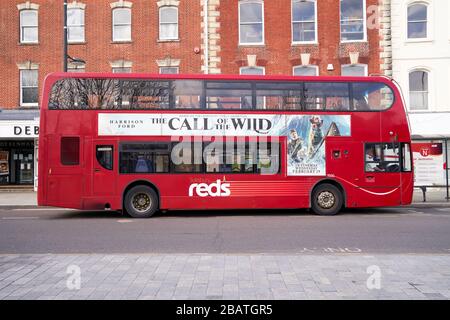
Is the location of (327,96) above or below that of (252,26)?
below

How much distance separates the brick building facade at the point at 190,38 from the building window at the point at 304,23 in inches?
2.0

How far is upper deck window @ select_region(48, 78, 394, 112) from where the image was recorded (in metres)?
13.2

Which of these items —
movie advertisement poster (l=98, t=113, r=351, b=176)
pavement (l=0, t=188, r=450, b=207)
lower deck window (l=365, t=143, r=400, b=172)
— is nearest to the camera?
movie advertisement poster (l=98, t=113, r=351, b=176)

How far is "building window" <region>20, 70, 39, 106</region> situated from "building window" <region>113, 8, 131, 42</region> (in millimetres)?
4685

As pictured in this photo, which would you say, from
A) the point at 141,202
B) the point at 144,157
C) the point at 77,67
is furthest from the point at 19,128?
the point at 141,202

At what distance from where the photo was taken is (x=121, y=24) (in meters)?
22.5

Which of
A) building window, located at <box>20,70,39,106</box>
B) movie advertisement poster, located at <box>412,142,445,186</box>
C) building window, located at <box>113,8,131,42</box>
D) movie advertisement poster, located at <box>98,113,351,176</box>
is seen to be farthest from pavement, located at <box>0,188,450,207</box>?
building window, located at <box>113,8,131,42</box>

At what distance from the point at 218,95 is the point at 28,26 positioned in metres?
14.6

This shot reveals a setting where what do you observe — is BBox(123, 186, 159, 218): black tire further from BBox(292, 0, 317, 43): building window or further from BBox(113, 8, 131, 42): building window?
BBox(292, 0, 317, 43): building window

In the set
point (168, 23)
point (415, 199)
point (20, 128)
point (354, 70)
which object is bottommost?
point (415, 199)

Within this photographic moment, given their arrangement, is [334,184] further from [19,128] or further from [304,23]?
[19,128]

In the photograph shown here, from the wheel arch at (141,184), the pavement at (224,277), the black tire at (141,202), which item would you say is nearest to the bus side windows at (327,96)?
the wheel arch at (141,184)

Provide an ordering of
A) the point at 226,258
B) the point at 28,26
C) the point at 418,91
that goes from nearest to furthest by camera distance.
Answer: the point at 226,258, the point at 418,91, the point at 28,26

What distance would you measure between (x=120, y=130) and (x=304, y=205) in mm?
6114
